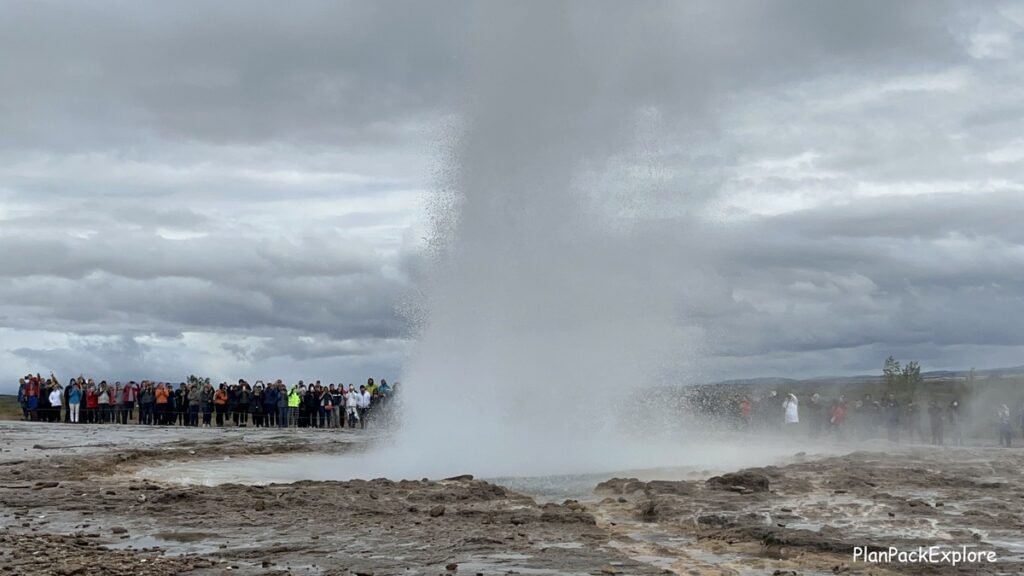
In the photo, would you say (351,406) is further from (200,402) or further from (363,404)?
(200,402)

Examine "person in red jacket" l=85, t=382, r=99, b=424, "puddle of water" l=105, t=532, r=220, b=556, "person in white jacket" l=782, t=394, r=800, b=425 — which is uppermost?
"person in red jacket" l=85, t=382, r=99, b=424

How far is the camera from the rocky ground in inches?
332

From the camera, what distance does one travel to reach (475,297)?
69.9 feet

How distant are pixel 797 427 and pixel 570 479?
1588cm

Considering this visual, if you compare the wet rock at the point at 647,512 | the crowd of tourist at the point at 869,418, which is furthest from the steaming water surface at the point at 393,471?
the crowd of tourist at the point at 869,418

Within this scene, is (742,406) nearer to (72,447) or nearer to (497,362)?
(497,362)

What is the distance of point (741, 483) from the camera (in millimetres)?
13445

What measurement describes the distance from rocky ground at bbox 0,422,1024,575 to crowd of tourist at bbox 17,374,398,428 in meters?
16.4

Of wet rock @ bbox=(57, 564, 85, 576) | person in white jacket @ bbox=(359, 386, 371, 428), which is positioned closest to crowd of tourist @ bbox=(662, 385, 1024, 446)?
person in white jacket @ bbox=(359, 386, 371, 428)

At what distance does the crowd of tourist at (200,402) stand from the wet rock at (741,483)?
19857mm

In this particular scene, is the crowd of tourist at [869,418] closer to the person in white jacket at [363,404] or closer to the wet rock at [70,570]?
the person in white jacket at [363,404]

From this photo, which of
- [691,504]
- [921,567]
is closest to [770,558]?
[921,567]

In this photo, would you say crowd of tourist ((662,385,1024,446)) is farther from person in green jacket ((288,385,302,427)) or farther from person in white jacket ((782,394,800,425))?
person in green jacket ((288,385,302,427))

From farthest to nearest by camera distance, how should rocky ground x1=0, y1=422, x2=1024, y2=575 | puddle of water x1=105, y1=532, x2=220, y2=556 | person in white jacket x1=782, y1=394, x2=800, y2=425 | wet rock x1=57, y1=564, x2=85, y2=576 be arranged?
person in white jacket x1=782, y1=394, x2=800, y2=425, puddle of water x1=105, y1=532, x2=220, y2=556, rocky ground x1=0, y1=422, x2=1024, y2=575, wet rock x1=57, y1=564, x2=85, y2=576
